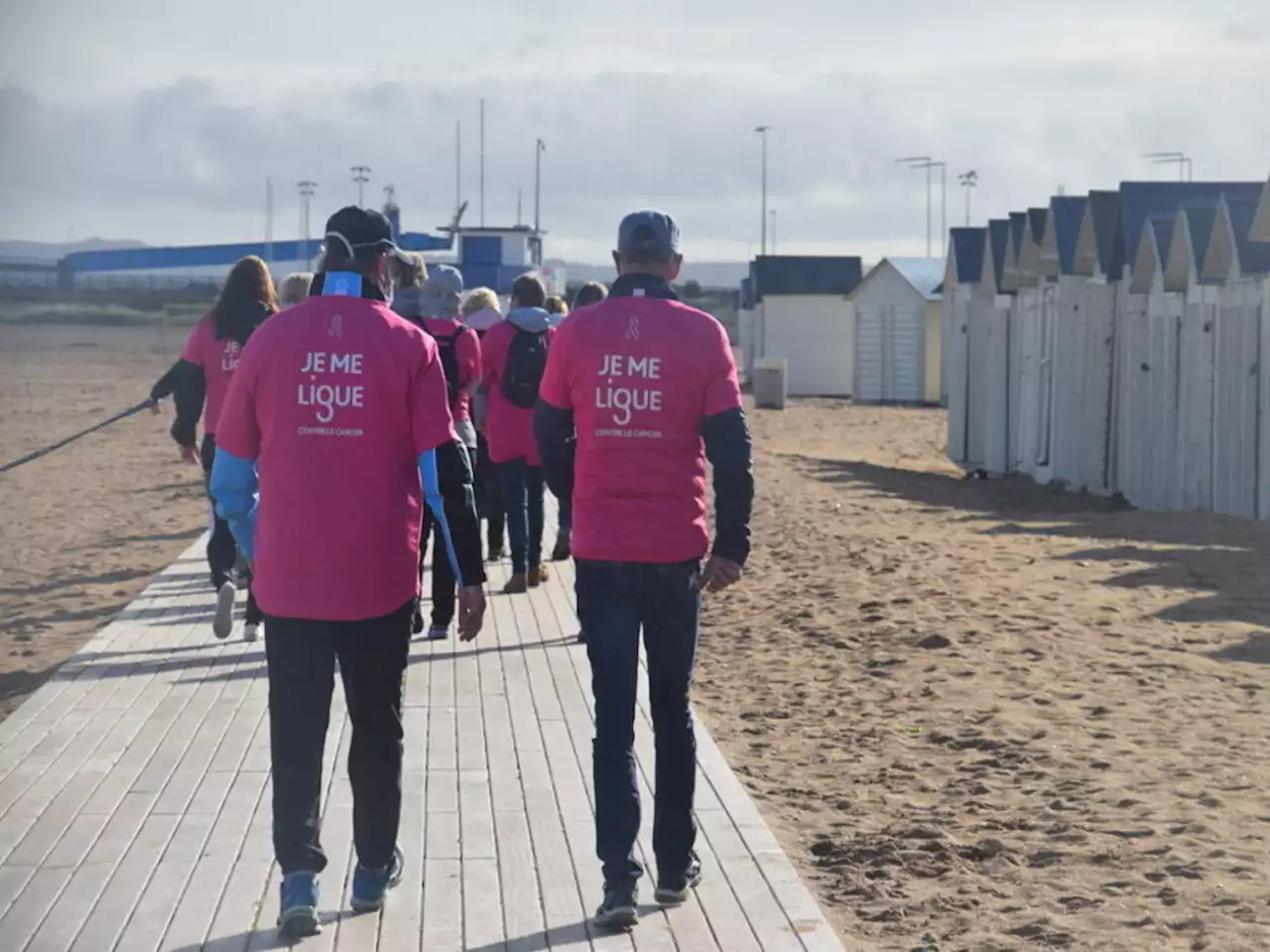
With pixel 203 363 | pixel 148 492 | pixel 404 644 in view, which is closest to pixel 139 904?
pixel 404 644

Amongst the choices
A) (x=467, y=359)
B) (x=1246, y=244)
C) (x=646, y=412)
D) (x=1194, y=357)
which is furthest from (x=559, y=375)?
(x=1194, y=357)

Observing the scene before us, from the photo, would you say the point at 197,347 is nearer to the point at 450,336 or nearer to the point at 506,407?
the point at 450,336

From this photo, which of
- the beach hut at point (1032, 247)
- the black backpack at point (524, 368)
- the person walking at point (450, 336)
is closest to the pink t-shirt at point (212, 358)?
the person walking at point (450, 336)

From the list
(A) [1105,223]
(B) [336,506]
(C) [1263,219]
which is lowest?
(B) [336,506]

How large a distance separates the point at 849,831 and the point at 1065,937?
4.70ft

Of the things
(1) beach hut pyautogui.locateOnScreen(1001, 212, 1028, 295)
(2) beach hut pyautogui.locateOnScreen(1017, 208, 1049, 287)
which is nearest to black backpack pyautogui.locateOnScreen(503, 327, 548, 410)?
(2) beach hut pyautogui.locateOnScreen(1017, 208, 1049, 287)

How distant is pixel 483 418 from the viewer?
1182 centimetres

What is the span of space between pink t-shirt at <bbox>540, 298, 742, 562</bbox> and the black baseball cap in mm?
599

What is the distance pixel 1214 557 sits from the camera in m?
14.6

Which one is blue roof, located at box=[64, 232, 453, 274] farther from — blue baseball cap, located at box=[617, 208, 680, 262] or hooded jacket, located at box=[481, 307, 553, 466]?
blue baseball cap, located at box=[617, 208, 680, 262]

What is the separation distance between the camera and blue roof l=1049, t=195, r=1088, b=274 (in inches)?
973

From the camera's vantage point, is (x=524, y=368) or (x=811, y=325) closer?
(x=524, y=368)

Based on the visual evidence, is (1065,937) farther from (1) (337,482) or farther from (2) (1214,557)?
(2) (1214,557)

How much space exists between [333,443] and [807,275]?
5100 cm
